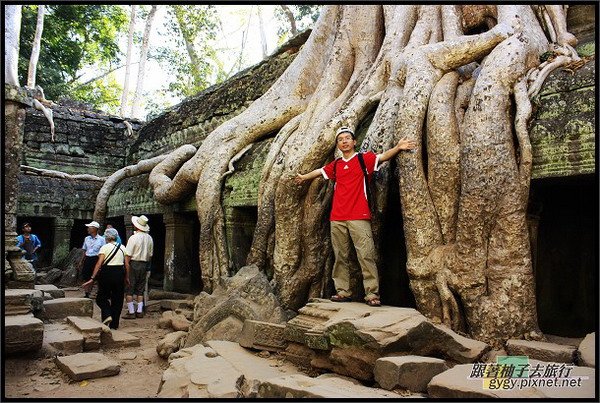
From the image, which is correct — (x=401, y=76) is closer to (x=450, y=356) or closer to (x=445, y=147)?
(x=445, y=147)

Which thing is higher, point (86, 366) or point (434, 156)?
point (434, 156)

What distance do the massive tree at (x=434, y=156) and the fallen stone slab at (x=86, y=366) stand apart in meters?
1.51

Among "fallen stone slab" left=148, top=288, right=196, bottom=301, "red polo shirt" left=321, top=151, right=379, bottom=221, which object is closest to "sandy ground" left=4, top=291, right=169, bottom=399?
"red polo shirt" left=321, top=151, right=379, bottom=221

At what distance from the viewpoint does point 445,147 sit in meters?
3.24

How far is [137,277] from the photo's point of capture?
588 cm

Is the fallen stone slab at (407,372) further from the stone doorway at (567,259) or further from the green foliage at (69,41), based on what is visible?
the green foliage at (69,41)

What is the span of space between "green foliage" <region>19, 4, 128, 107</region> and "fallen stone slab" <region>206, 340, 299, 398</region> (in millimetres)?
14349

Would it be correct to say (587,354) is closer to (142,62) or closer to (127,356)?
(127,356)

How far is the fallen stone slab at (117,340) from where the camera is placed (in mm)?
4297

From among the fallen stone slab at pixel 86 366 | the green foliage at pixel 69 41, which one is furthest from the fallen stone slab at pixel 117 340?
the green foliage at pixel 69 41

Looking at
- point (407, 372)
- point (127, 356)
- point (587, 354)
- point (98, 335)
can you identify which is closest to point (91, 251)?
point (98, 335)

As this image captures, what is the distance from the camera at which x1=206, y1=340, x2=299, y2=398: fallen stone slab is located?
8.46 ft

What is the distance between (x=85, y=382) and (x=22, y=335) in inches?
27.5

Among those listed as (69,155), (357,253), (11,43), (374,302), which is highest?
(11,43)
